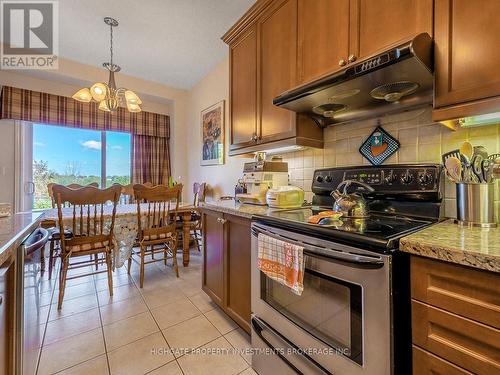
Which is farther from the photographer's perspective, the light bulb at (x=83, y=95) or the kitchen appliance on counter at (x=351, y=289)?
the light bulb at (x=83, y=95)

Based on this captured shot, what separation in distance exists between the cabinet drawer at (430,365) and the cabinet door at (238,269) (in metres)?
0.89

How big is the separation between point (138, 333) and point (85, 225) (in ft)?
3.87

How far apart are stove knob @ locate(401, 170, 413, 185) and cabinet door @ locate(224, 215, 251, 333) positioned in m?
0.88

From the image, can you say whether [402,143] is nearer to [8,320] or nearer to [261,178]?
[261,178]

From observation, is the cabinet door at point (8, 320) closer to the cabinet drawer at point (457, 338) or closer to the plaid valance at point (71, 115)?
the cabinet drawer at point (457, 338)

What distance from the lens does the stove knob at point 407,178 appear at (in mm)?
1179

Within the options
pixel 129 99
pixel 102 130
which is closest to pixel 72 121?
pixel 102 130

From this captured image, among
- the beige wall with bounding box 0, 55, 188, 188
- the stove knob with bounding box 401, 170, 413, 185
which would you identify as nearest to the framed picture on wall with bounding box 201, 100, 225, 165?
the beige wall with bounding box 0, 55, 188, 188

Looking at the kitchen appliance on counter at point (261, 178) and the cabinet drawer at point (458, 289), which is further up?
the kitchen appliance on counter at point (261, 178)

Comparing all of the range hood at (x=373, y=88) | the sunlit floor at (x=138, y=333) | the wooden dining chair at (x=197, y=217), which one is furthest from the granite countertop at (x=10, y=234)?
the wooden dining chair at (x=197, y=217)

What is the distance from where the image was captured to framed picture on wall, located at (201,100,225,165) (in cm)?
338

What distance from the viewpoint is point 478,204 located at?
926 millimetres

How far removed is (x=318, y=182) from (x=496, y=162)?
89 centimetres

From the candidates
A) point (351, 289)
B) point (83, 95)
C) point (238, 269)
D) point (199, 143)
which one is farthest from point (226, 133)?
point (351, 289)
